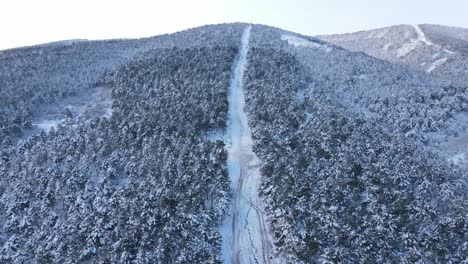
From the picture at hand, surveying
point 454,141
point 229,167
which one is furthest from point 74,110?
point 454,141

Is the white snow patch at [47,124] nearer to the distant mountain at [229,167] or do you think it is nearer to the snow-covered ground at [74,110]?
the snow-covered ground at [74,110]

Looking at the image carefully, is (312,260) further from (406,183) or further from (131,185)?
(131,185)

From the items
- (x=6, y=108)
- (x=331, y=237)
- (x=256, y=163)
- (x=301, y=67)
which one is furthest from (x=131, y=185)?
(x=301, y=67)

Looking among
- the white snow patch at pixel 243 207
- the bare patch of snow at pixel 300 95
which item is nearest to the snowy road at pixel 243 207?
the white snow patch at pixel 243 207

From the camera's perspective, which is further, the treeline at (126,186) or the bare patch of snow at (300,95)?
the bare patch of snow at (300,95)

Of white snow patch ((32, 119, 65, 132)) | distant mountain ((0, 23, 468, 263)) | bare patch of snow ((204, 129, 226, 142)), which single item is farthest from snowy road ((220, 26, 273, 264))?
white snow patch ((32, 119, 65, 132))
